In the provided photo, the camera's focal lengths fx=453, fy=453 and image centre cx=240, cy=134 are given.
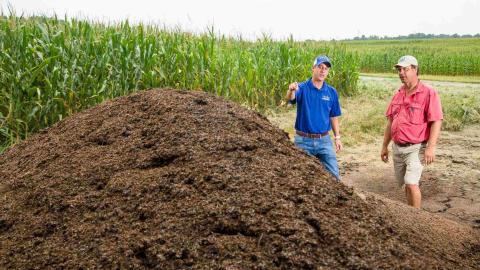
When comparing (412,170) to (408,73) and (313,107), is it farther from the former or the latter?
(313,107)

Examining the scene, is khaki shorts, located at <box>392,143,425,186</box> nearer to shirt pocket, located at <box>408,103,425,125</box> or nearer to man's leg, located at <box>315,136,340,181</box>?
shirt pocket, located at <box>408,103,425,125</box>

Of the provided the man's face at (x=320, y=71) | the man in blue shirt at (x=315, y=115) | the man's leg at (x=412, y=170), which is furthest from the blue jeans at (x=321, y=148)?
the man's leg at (x=412, y=170)

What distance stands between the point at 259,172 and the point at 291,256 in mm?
615

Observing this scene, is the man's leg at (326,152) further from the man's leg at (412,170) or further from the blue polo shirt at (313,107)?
the man's leg at (412,170)

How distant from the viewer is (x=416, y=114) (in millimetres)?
3959

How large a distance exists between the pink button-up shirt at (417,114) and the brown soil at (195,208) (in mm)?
978

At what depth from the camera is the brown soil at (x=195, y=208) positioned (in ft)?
6.35

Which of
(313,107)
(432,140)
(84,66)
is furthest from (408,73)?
(84,66)

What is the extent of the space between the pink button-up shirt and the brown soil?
38.5 inches

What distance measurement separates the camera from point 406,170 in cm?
413

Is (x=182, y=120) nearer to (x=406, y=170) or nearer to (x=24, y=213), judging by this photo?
(x=24, y=213)

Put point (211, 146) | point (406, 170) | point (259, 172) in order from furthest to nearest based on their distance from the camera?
point (406, 170) → point (211, 146) → point (259, 172)

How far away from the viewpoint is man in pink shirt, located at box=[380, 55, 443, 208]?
3910mm

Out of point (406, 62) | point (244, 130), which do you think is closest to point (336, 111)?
point (406, 62)
